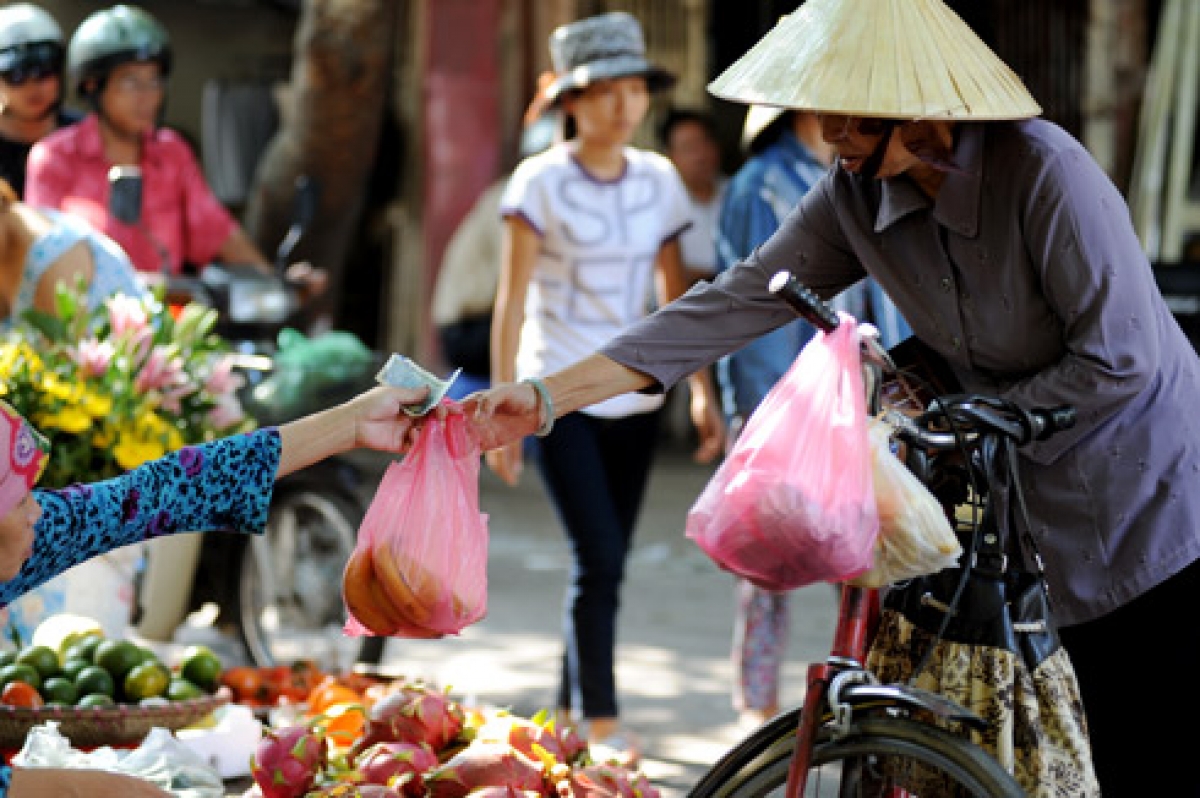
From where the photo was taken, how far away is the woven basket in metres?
4.80

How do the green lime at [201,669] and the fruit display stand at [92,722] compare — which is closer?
the fruit display stand at [92,722]

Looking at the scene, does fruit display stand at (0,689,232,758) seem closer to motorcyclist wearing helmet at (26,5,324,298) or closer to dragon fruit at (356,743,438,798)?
dragon fruit at (356,743,438,798)

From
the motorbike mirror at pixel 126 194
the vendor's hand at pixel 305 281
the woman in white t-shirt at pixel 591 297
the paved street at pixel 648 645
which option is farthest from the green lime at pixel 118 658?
the vendor's hand at pixel 305 281

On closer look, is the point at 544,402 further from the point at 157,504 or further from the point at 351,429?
the point at 157,504

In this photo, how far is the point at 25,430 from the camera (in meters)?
3.29

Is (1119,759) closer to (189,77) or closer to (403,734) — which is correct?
(403,734)

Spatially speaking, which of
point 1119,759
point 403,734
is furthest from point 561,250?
Result: point 1119,759

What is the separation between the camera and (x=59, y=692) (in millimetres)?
4957

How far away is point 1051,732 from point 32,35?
5250 millimetres

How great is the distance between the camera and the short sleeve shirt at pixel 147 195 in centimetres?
739

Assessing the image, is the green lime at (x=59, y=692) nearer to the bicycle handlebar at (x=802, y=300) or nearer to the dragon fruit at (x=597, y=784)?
the dragon fruit at (x=597, y=784)

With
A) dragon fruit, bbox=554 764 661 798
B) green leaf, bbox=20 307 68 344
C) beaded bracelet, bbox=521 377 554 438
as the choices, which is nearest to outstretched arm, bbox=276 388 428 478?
beaded bracelet, bbox=521 377 554 438

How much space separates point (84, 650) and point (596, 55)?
7.66 ft

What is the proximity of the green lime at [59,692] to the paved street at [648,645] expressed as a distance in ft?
3.20
